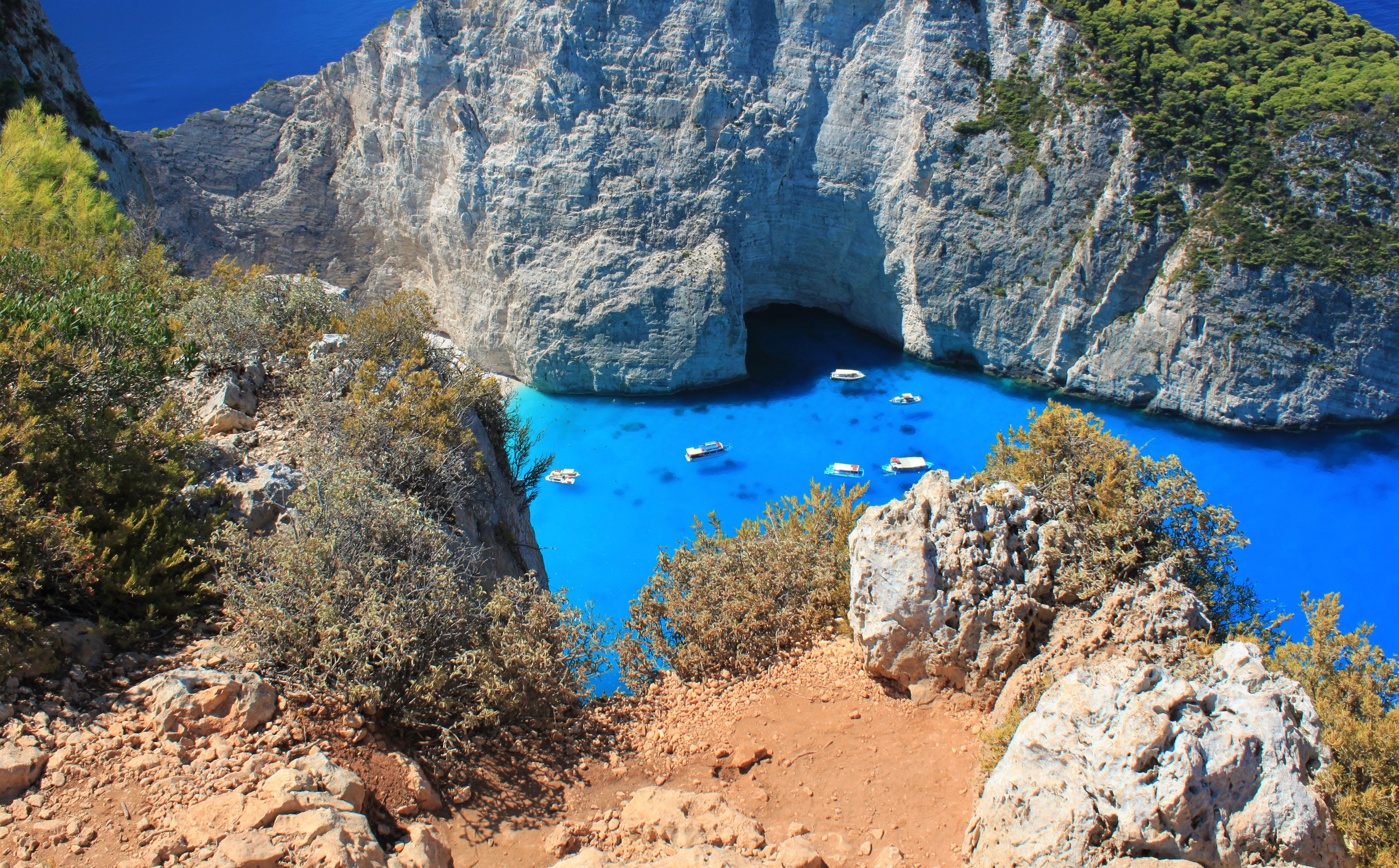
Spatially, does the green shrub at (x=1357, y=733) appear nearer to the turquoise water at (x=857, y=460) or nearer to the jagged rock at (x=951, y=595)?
the jagged rock at (x=951, y=595)

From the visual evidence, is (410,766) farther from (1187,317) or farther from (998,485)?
(1187,317)

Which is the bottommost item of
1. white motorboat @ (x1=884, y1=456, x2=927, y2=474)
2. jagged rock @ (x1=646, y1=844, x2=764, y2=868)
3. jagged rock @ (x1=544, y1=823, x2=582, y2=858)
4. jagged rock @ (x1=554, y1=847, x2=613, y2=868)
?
white motorboat @ (x1=884, y1=456, x2=927, y2=474)

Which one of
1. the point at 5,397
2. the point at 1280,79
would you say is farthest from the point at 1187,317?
the point at 5,397

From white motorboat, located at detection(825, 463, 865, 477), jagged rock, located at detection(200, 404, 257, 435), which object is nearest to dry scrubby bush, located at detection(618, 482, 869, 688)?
jagged rock, located at detection(200, 404, 257, 435)

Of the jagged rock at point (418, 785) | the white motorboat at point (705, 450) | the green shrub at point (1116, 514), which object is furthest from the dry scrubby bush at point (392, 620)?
the white motorboat at point (705, 450)

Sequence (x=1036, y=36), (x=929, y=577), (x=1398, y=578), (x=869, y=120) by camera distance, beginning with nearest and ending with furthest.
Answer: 1. (x=929, y=577)
2. (x=1398, y=578)
3. (x=1036, y=36)
4. (x=869, y=120)

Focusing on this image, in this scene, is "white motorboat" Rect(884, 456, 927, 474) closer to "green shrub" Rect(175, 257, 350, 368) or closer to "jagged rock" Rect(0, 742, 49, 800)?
"green shrub" Rect(175, 257, 350, 368)
